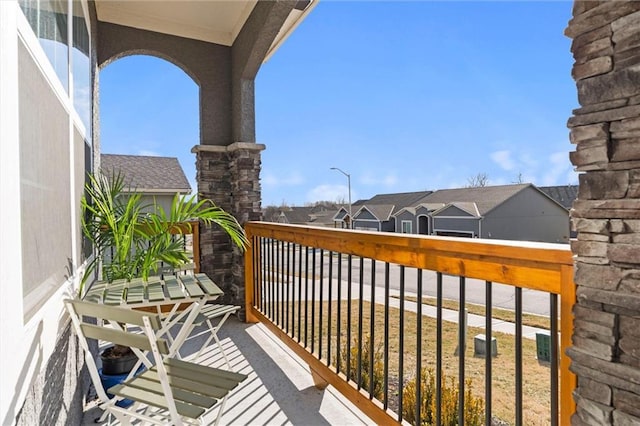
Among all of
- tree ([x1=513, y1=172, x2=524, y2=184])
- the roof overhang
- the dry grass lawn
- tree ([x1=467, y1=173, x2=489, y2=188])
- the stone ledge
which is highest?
the roof overhang

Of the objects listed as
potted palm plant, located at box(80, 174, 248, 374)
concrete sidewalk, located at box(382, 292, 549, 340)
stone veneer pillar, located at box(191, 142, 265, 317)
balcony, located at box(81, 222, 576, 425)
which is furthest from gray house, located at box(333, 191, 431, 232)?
potted palm plant, located at box(80, 174, 248, 374)

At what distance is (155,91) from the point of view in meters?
15.3

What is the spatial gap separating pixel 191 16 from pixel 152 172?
994 centimetres

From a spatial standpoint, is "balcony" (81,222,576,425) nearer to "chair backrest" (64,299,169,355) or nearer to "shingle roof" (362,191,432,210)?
"chair backrest" (64,299,169,355)

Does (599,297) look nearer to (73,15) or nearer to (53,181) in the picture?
(53,181)

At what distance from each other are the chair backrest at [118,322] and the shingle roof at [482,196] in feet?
33.5

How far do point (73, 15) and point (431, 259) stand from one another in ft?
8.24

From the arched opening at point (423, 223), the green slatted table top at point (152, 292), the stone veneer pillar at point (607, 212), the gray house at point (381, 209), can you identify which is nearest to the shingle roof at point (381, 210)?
the gray house at point (381, 209)

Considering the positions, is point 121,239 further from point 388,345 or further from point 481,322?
point 481,322

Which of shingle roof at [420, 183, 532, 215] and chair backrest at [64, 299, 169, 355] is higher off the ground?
shingle roof at [420, 183, 532, 215]

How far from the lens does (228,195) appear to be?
14.7 ft

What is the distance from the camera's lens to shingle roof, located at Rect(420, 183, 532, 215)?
34.3 ft

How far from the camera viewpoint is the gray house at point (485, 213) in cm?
984

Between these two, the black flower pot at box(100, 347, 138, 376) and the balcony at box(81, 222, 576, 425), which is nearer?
the balcony at box(81, 222, 576, 425)
